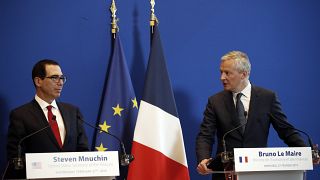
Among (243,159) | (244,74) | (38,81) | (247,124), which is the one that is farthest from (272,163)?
(38,81)

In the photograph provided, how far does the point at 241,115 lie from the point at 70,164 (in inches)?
52.5

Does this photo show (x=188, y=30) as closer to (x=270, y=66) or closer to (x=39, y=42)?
(x=270, y=66)

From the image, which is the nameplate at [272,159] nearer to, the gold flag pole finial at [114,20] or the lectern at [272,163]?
the lectern at [272,163]

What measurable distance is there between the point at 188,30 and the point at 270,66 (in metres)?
0.79

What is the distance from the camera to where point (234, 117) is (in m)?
3.44

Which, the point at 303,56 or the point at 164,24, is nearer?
the point at 164,24

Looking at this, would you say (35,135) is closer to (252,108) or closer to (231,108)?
(231,108)

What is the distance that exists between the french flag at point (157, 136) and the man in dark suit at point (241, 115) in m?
0.39

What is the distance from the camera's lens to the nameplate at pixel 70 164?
2510 millimetres

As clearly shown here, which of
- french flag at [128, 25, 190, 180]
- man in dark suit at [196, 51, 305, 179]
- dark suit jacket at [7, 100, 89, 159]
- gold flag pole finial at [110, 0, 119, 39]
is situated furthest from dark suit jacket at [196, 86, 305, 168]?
gold flag pole finial at [110, 0, 119, 39]

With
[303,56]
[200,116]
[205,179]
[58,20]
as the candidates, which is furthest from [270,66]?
[58,20]

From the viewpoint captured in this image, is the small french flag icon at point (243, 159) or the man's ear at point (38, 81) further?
the man's ear at point (38, 81)

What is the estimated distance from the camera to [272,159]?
8.87ft

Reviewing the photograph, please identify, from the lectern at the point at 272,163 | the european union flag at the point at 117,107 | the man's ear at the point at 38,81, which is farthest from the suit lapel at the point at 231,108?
the man's ear at the point at 38,81
